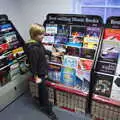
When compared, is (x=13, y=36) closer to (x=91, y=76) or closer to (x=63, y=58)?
(x=63, y=58)

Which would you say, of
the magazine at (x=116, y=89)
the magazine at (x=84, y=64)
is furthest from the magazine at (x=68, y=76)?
the magazine at (x=116, y=89)

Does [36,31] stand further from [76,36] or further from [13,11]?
[13,11]

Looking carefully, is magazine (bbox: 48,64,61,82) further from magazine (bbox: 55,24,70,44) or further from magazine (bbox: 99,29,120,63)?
magazine (bbox: 99,29,120,63)

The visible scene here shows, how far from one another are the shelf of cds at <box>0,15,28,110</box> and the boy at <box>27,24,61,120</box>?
0.45 meters

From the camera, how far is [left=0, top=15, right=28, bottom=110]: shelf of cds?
2.36 meters

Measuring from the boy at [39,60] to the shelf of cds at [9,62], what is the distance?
45 centimetres

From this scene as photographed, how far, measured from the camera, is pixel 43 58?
6.85 ft

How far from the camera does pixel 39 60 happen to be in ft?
6.77

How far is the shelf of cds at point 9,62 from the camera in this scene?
7.75 ft

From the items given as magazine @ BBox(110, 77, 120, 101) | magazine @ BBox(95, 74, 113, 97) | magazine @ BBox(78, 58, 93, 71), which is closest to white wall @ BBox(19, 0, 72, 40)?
magazine @ BBox(78, 58, 93, 71)

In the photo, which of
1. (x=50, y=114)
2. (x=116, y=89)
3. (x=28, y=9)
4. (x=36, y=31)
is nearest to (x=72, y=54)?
(x=36, y=31)

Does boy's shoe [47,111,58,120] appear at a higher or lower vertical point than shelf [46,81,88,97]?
lower

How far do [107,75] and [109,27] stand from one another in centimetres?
53

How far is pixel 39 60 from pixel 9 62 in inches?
22.4
